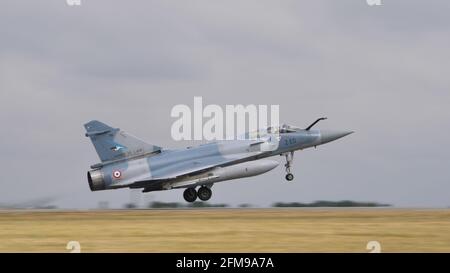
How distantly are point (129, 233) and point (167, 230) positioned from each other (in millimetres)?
1679

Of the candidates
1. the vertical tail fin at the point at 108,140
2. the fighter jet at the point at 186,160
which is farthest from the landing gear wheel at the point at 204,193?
the vertical tail fin at the point at 108,140

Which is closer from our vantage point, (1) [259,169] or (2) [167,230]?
(2) [167,230]

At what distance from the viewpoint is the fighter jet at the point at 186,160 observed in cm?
4628

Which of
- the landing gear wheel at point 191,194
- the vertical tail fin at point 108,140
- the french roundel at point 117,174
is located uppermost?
→ the vertical tail fin at point 108,140

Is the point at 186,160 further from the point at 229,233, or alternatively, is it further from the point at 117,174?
the point at 229,233

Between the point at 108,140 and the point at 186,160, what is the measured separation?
475cm

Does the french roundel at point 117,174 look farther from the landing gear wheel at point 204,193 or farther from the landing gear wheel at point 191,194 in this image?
the landing gear wheel at point 204,193

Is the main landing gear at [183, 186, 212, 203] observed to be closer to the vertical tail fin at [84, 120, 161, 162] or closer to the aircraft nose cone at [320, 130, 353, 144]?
the vertical tail fin at [84, 120, 161, 162]

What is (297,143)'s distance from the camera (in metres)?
48.9

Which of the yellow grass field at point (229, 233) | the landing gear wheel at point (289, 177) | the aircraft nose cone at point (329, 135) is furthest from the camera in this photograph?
the aircraft nose cone at point (329, 135)

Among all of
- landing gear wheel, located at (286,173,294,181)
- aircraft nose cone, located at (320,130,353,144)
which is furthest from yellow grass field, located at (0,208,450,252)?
aircraft nose cone, located at (320,130,353,144)
